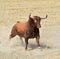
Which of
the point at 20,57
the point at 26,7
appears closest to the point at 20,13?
the point at 26,7

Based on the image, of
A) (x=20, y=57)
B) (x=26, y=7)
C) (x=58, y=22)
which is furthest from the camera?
(x=26, y=7)

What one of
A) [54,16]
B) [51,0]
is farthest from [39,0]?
[54,16]

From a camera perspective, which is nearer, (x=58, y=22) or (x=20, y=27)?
(x=20, y=27)

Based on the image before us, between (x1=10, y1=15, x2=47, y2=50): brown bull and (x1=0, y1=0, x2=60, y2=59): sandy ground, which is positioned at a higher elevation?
(x1=10, y1=15, x2=47, y2=50): brown bull

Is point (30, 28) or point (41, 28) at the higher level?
point (30, 28)

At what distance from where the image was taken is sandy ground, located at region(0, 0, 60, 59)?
9250 mm

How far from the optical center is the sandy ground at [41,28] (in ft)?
30.3

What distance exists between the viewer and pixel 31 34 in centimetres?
944

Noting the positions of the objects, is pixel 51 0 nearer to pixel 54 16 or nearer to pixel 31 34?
pixel 54 16

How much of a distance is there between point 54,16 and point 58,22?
3.01 feet

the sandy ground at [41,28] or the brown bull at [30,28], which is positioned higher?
the brown bull at [30,28]

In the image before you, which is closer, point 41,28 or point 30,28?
point 30,28

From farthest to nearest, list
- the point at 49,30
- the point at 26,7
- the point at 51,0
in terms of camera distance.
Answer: the point at 51,0
the point at 26,7
the point at 49,30

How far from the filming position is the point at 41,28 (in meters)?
11.7
